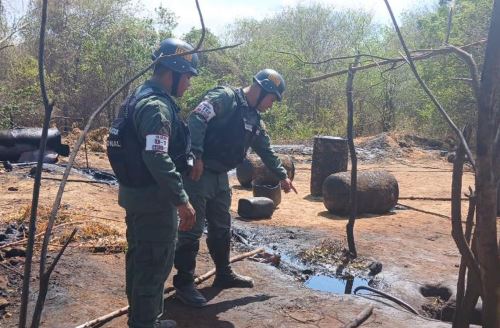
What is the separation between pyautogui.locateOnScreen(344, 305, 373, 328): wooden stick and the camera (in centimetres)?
424

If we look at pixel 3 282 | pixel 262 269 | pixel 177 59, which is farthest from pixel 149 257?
pixel 262 269

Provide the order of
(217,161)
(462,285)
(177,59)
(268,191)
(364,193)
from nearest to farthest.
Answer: (462,285) → (177,59) → (217,161) → (364,193) → (268,191)

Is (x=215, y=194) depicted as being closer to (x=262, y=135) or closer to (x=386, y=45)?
(x=262, y=135)

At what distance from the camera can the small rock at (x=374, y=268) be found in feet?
19.9

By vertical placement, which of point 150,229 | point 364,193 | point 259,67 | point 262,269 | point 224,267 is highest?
point 259,67

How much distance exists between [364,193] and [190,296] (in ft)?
16.3

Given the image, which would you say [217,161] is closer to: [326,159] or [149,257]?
[149,257]

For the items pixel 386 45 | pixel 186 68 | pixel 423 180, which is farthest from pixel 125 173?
pixel 386 45

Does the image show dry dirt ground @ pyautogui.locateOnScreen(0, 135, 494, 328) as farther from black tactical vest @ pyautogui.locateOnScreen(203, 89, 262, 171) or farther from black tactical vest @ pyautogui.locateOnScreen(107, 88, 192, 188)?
black tactical vest @ pyautogui.locateOnScreen(203, 89, 262, 171)

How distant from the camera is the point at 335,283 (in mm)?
5852

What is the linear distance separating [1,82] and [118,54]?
4285 millimetres

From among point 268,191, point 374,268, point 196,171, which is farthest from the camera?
point 268,191

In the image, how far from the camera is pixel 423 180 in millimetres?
13047

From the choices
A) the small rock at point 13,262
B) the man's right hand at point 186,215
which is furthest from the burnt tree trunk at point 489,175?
the small rock at point 13,262
